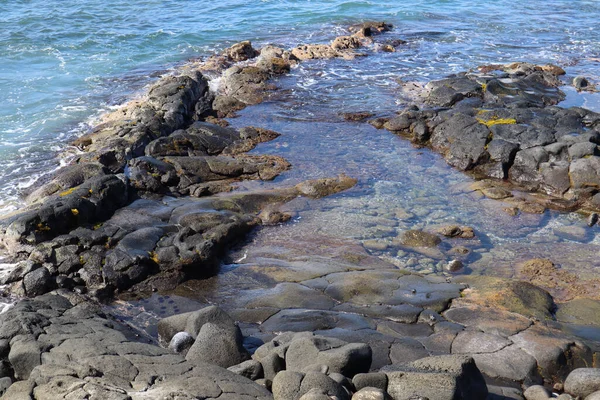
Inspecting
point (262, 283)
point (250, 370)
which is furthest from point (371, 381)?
point (262, 283)

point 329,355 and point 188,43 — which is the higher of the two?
point 188,43

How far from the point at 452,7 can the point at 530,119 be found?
85.4ft

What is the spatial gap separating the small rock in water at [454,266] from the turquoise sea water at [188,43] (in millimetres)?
11289

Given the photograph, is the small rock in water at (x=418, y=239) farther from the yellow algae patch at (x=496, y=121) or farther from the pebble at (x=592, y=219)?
→ the yellow algae patch at (x=496, y=121)

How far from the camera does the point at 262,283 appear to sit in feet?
40.1

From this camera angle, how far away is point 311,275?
40.3 ft

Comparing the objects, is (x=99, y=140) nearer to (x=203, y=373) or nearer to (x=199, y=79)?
(x=199, y=79)

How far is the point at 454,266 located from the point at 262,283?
415 centimetres

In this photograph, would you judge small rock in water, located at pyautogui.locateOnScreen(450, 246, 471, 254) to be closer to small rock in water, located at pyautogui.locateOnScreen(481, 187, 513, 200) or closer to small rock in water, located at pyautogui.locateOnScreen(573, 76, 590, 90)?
small rock in water, located at pyautogui.locateOnScreen(481, 187, 513, 200)

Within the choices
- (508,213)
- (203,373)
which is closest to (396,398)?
(203,373)

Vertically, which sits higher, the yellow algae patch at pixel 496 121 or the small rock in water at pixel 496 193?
the yellow algae patch at pixel 496 121

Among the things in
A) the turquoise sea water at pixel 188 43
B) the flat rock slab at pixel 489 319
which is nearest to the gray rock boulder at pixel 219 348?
the flat rock slab at pixel 489 319

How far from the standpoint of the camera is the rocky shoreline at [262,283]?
8.17m

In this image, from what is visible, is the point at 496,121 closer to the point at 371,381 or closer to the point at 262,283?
the point at 262,283
